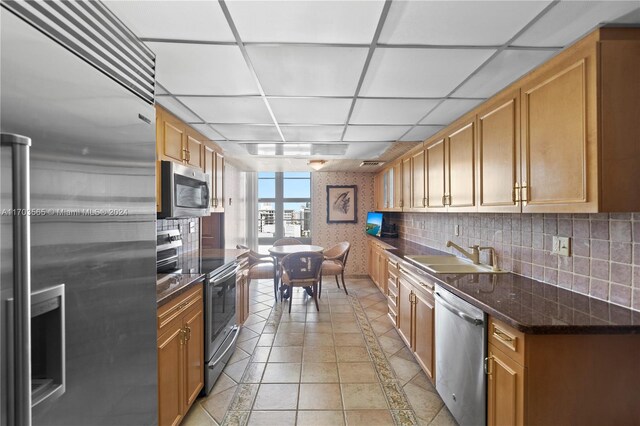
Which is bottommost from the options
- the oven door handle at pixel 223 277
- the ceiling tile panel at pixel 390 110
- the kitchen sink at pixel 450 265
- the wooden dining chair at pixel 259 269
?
the wooden dining chair at pixel 259 269

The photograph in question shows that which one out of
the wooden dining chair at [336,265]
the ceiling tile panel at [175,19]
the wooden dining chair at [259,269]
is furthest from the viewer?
the wooden dining chair at [336,265]

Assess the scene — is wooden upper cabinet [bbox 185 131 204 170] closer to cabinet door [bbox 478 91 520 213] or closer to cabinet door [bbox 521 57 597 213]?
cabinet door [bbox 478 91 520 213]

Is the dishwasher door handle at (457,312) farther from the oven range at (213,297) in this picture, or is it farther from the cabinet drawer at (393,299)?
the oven range at (213,297)

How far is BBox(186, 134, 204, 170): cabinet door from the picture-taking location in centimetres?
268

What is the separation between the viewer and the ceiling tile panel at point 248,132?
2834mm

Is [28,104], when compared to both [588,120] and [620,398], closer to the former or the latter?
[588,120]

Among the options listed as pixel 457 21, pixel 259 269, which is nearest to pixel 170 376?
pixel 457 21

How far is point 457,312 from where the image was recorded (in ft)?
5.95

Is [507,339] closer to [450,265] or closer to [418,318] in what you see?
[418,318]

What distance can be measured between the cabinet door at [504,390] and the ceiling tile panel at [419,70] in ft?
5.18

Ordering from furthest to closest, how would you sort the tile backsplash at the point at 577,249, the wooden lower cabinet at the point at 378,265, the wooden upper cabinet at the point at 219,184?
1. the wooden lower cabinet at the point at 378,265
2. the wooden upper cabinet at the point at 219,184
3. the tile backsplash at the point at 577,249

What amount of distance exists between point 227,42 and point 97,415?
1598 mm

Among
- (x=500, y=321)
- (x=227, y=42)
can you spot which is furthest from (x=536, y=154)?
(x=227, y=42)

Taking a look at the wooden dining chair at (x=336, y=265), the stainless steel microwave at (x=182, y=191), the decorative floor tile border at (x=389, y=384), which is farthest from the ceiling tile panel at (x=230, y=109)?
the wooden dining chair at (x=336, y=265)
